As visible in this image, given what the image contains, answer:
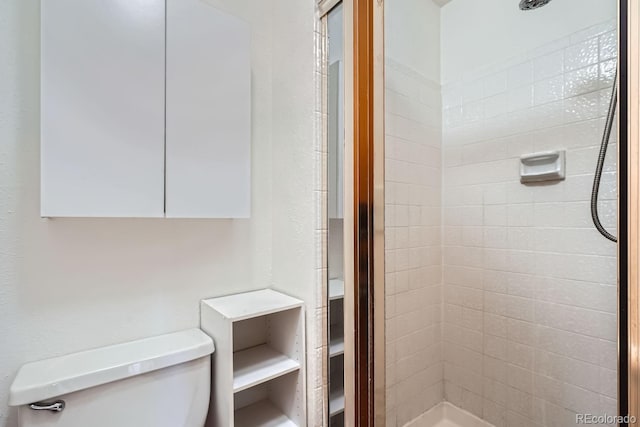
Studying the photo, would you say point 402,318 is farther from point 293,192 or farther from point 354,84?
point 354,84

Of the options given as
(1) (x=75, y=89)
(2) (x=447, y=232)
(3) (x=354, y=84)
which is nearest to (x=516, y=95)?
(2) (x=447, y=232)

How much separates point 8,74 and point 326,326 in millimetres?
1135

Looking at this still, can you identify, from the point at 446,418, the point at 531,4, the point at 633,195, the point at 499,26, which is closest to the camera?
the point at 633,195

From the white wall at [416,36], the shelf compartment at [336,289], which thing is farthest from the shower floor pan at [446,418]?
the white wall at [416,36]

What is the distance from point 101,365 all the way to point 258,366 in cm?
45

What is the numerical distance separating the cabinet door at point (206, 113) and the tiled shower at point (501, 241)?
58 cm

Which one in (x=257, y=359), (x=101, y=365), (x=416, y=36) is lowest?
(x=257, y=359)

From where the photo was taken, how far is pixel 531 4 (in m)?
1.25

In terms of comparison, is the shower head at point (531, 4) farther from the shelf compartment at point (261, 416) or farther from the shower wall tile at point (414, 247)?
the shelf compartment at point (261, 416)

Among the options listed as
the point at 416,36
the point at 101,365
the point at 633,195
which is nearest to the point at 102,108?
the point at 101,365

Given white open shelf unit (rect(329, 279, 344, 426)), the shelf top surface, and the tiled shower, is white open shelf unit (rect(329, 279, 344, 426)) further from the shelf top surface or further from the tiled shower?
the tiled shower

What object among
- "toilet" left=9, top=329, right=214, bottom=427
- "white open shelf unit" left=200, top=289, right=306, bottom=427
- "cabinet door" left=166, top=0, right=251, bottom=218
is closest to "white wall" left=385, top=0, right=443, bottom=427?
"white open shelf unit" left=200, top=289, right=306, bottom=427

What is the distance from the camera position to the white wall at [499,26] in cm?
115

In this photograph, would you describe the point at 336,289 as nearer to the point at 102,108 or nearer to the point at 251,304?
the point at 251,304
